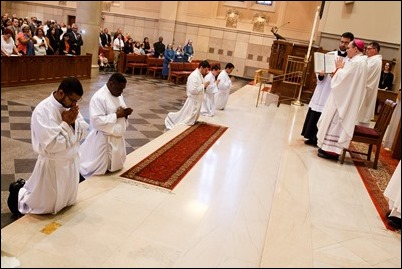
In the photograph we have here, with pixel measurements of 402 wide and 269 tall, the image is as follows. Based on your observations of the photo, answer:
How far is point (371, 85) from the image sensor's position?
19.8 ft

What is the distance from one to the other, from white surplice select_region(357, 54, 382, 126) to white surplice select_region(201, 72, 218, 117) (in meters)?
3.12

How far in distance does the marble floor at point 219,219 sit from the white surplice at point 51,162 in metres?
0.13

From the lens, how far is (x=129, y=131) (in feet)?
21.5

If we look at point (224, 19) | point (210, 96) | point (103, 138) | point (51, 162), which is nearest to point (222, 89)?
point (210, 96)

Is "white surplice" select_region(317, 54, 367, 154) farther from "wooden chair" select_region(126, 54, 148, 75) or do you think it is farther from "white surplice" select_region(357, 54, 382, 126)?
"wooden chair" select_region(126, 54, 148, 75)

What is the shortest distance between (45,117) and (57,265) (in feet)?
3.81

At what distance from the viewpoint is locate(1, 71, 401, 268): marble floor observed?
8.67 ft

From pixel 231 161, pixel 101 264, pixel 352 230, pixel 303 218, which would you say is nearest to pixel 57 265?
pixel 101 264

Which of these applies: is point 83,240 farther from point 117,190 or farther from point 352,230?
point 352,230

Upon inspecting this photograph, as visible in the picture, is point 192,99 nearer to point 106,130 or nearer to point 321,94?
point 321,94

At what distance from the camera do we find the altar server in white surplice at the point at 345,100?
504 centimetres

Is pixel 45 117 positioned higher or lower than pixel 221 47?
lower

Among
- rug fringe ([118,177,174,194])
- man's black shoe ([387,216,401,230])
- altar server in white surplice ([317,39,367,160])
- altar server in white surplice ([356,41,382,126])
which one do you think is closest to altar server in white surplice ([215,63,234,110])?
altar server in white surplice ([356,41,382,126])

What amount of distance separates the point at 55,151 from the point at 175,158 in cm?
226
